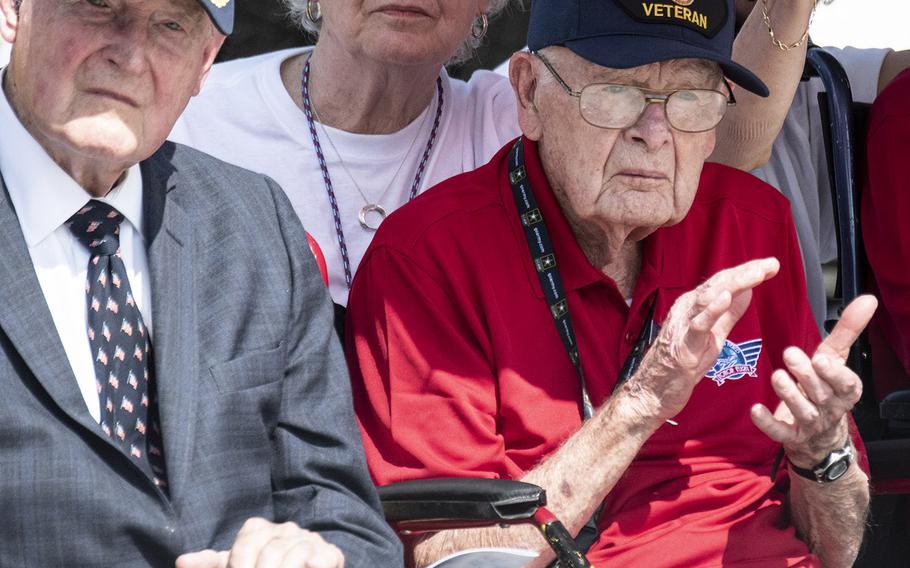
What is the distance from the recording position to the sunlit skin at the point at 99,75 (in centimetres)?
227

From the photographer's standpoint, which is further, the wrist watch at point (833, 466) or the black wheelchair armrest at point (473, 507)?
the wrist watch at point (833, 466)

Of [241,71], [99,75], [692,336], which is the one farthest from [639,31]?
[241,71]

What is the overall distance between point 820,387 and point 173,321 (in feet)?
3.85

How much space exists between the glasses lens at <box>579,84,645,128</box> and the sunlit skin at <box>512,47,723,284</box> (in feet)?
0.05

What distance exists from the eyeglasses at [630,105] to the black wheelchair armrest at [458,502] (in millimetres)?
799

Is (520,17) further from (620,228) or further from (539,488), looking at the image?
(539,488)

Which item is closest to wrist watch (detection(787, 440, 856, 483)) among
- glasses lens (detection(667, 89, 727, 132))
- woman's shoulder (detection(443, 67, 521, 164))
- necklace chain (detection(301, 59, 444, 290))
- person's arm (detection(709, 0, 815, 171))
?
glasses lens (detection(667, 89, 727, 132))

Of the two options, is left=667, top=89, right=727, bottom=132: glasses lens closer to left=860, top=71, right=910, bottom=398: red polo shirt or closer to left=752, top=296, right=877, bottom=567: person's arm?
left=752, top=296, right=877, bottom=567: person's arm

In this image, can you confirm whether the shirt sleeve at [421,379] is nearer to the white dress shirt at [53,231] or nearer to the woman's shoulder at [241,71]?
the white dress shirt at [53,231]

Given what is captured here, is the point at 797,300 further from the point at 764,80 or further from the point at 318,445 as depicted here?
the point at 318,445

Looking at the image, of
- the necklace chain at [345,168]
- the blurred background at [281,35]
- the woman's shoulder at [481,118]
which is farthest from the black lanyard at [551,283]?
the blurred background at [281,35]

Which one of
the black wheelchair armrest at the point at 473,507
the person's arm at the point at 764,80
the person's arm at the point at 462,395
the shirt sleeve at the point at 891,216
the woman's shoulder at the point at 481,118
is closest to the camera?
the black wheelchair armrest at the point at 473,507

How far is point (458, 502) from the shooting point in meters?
2.51

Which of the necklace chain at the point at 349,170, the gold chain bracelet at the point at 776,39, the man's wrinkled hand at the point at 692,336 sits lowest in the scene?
the man's wrinkled hand at the point at 692,336
